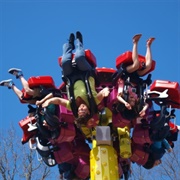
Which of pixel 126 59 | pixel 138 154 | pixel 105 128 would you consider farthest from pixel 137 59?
pixel 138 154

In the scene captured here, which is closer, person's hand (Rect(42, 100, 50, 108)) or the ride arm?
person's hand (Rect(42, 100, 50, 108))

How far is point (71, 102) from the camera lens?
594 centimetres

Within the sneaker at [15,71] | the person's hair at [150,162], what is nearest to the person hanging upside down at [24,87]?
the sneaker at [15,71]

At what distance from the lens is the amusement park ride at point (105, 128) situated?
20.4 ft

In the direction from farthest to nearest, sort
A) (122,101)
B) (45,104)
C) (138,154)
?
(138,154), (45,104), (122,101)

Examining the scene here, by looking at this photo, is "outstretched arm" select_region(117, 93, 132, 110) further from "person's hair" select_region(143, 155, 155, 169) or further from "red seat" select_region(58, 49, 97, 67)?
"person's hair" select_region(143, 155, 155, 169)

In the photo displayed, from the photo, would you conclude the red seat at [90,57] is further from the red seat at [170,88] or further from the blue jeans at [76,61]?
the red seat at [170,88]

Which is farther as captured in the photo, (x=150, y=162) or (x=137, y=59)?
(x=150, y=162)

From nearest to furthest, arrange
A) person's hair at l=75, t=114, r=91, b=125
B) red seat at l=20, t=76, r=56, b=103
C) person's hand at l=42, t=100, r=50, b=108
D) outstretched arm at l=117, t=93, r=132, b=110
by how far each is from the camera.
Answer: outstretched arm at l=117, t=93, r=132, b=110 < person's hair at l=75, t=114, r=91, b=125 < person's hand at l=42, t=100, r=50, b=108 < red seat at l=20, t=76, r=56, b=103

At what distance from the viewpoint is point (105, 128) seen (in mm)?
6383

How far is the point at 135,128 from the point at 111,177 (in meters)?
1.01

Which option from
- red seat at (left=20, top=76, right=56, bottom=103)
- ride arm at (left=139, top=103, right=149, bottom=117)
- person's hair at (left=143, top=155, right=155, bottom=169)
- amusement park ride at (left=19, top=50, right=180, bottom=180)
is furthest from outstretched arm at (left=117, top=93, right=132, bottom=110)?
person's hair at (left=143, top=155, right=155, bottom=169)

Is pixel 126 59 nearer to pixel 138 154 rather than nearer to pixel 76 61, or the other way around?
pixel 76 61

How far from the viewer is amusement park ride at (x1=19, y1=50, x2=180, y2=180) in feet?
20.4
